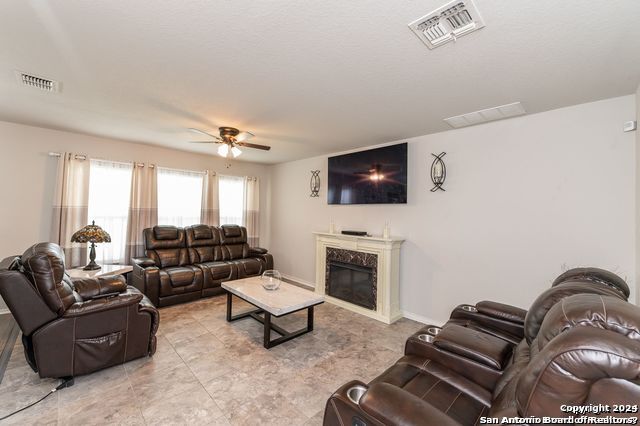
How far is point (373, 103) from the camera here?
267cm

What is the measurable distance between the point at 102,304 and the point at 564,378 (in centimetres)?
302

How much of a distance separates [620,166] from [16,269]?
5.08 meters

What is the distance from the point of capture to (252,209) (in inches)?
240

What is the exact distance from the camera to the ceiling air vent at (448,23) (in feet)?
4.68

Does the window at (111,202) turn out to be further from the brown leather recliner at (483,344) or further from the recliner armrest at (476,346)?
the recliner armrest at (476,346)

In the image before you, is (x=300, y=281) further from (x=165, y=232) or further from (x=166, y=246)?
(x=165, y=232)

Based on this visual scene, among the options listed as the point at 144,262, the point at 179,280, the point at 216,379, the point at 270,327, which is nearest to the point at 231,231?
the point at 179,280

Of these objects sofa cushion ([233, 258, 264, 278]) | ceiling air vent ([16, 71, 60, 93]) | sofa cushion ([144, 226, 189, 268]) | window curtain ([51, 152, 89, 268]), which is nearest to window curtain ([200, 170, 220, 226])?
sofa cushion ([144, 226, 189, 268])

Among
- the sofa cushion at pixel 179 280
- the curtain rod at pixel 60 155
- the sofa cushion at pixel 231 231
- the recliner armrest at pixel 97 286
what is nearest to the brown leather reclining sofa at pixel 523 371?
the recliner armrest at pixel 97 286

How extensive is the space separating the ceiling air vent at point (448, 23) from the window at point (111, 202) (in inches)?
189

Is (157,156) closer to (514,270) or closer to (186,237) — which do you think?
(186,237)

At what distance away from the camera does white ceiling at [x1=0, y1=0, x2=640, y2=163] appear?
148 centimetres

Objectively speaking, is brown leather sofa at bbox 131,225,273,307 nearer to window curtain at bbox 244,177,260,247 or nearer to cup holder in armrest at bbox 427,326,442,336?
window curtain at bbox 244,177,260,247

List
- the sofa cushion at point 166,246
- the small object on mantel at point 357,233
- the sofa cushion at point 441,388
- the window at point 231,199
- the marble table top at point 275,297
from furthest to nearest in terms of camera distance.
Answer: the window at point 231,199
the sofa cushion at point 166,246
the small object on mantel at point 357,233
the marble table top at point 275,297
the sofa cushion at point 441,388
